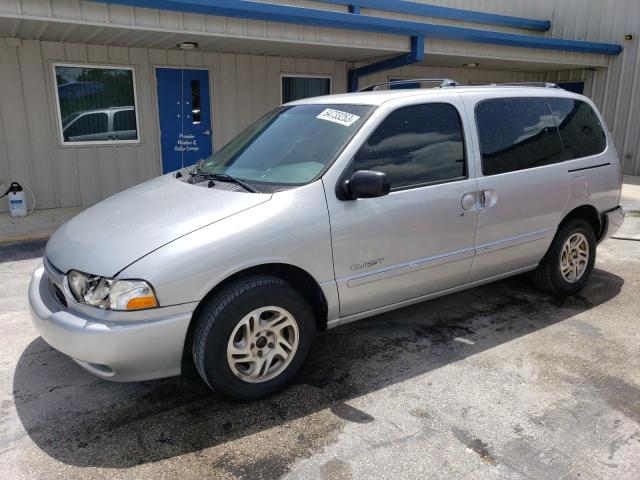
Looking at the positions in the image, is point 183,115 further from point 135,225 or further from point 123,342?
point 123,342

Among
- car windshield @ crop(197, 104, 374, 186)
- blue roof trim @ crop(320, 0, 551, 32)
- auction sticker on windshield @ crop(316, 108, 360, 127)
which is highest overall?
blue roof trim @ crop(320, 0, 551, 32)

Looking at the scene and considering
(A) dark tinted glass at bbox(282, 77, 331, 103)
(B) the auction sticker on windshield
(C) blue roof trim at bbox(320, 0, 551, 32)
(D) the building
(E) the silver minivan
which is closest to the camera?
(E) the silver minivan

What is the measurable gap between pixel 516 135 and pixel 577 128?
0.85 m

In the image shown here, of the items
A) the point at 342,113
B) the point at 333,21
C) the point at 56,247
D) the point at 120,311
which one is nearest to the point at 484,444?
the point at 120,311

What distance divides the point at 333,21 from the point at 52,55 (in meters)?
4.33

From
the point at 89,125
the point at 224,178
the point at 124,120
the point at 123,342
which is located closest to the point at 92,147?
the point at 89,125

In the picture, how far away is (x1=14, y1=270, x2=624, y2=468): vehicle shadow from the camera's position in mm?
2703

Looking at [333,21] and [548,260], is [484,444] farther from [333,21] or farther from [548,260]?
[333,21]

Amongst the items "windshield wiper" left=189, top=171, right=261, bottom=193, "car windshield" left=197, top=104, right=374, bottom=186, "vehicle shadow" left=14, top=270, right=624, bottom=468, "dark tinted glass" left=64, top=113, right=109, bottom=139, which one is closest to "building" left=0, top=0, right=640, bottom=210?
"dark tinted glass" left=64, top=113, right=109, bottom=139

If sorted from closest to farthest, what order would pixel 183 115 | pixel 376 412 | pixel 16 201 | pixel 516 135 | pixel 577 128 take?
pixel 376 412 < pixel 516 135 < pixel 577 128 < pixel 16 201 < pixel 183 115

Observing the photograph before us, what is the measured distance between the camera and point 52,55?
26.0 ft

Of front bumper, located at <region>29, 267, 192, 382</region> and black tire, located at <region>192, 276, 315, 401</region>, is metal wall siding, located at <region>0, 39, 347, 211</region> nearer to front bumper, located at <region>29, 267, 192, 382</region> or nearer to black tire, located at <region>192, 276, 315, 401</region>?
front bumper, located at <region>29, 267, 192, 382</region>

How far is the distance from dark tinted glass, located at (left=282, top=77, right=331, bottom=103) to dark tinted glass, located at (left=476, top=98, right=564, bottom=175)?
666 cm

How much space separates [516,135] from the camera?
4.02 m
